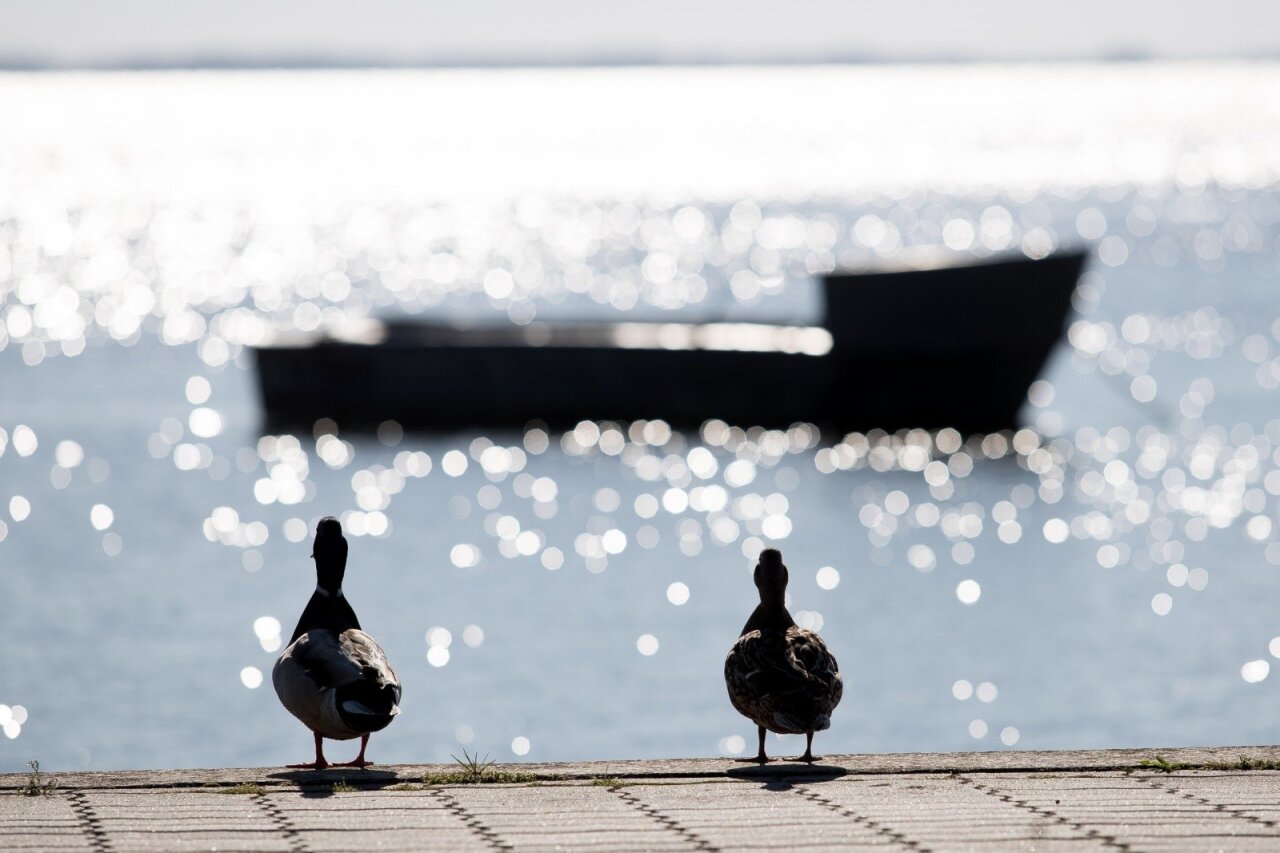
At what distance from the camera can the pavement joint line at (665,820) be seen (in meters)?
7.53

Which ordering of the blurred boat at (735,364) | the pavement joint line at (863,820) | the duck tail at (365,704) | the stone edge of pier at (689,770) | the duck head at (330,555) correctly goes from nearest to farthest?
the pavement joint line at (863,820) < the stone edge of pier at (689,770) < the duck tail at (365,704) < the duck head at (330,555) < the blurred boat at (735,364)

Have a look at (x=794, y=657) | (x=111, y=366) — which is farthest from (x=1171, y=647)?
(x=111, y=366)

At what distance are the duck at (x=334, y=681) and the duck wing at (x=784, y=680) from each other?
161cm

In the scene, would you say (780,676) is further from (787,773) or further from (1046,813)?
(1046,813)

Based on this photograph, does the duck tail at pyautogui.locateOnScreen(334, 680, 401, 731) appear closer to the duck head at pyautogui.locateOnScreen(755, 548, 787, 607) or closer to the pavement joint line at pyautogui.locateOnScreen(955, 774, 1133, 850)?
the duck head at pyautogui.locateOnScreen(755, 548, 787, 607)

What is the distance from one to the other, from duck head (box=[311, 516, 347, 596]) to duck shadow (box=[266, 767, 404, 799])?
0.91 meters

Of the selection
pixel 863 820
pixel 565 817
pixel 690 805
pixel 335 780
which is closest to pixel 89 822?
pixel 335 780

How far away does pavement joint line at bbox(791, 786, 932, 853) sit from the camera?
294 inches

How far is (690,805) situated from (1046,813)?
1432mm

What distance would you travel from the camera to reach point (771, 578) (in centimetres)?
970

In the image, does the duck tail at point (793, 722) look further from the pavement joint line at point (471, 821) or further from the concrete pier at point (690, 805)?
the pavement joint line at point (471, 821)

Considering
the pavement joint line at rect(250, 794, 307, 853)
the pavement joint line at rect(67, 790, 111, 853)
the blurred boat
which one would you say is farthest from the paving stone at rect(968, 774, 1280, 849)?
the blurred boat

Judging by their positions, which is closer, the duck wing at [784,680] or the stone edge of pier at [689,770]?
the stone edge of pier at [689,770]

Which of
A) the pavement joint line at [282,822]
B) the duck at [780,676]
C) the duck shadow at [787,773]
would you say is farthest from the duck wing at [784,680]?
the pavement joint line at [282,822]
